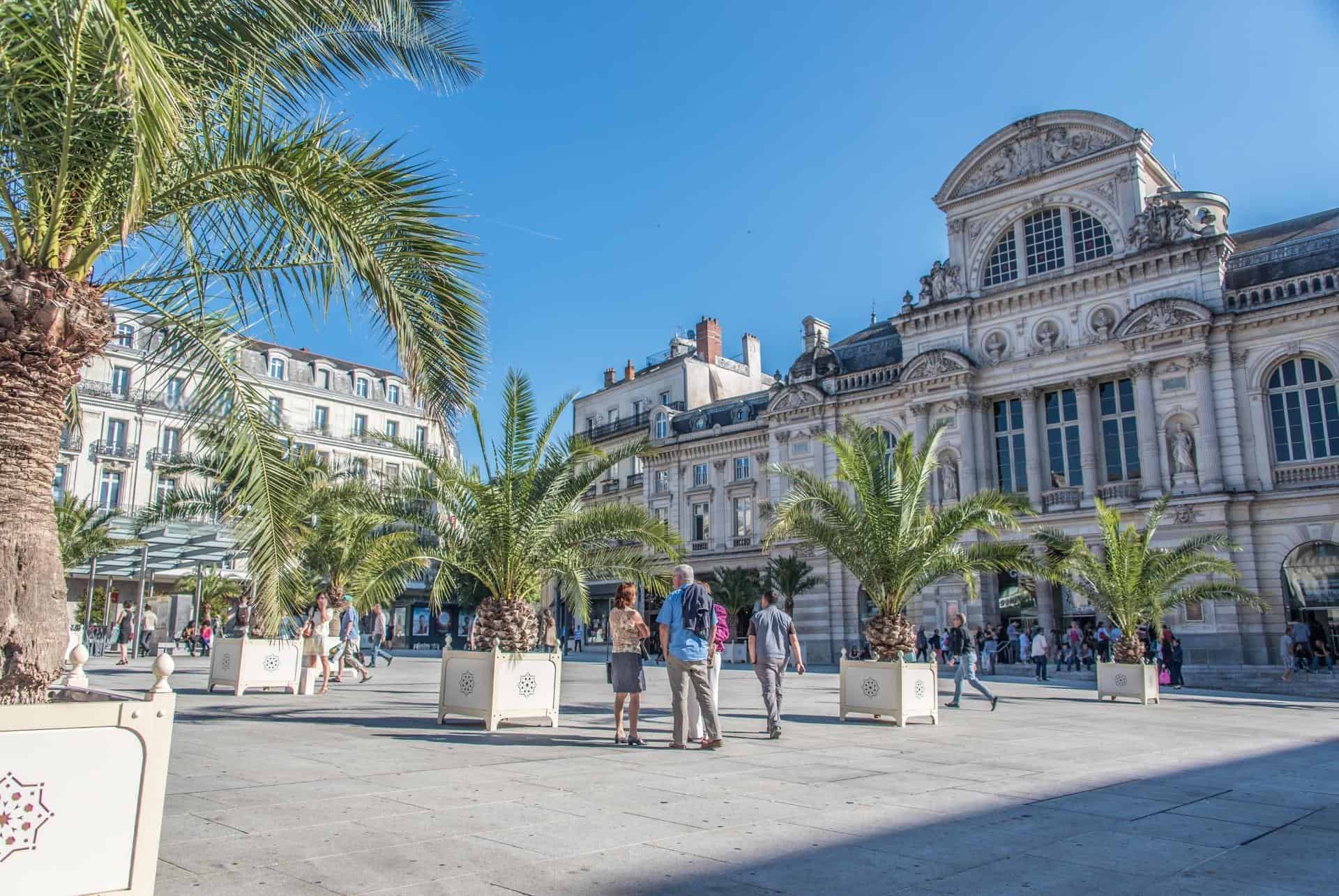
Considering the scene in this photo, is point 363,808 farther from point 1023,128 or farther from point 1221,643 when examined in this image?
point 1023,128

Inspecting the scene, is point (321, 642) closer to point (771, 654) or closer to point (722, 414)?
point (771, 654)

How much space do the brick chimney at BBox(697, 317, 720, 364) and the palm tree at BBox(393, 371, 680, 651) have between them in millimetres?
44166

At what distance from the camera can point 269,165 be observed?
263 inches

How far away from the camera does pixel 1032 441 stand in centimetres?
3703

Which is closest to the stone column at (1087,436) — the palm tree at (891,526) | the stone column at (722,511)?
the stone column at (722,511)

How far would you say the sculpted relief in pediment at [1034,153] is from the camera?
36562 mm

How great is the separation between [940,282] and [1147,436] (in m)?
10.8

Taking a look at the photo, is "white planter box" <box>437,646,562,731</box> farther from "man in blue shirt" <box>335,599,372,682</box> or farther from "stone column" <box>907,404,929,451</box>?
"stone column" <box>907,404,929,451</box>

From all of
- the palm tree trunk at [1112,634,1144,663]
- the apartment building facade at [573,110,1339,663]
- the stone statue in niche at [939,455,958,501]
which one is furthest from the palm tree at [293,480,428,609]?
the stone statue in niche at [939,455,958,501]

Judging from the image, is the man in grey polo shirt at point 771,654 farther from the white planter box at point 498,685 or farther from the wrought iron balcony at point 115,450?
the wrought iron balcony at point 115,450

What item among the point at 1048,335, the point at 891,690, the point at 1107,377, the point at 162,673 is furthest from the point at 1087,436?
the point at 162,673

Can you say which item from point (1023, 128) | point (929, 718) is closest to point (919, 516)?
point (929, 718)

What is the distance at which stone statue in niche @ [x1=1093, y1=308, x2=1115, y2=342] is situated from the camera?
3544 cm

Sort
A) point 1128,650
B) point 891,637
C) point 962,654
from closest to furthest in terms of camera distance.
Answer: point 891,637
point 962,654
point 1128,650
